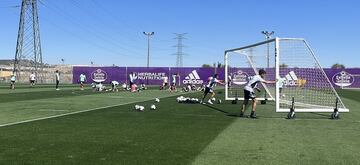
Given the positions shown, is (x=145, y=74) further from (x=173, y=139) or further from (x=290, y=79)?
(x=173, y=139)

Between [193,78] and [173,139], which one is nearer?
[173,139]

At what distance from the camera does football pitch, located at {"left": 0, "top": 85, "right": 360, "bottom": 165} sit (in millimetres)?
8875

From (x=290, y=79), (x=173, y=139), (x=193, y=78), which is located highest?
(x=193, y=78)

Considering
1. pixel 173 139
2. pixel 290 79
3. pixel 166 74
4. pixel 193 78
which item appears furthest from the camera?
pixel 166 74

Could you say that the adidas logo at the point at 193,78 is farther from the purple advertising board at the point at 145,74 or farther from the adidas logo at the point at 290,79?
the adidas logo at the point at 290,79

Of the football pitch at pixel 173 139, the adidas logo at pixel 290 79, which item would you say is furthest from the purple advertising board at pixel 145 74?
the football pitch at pixel 173 139

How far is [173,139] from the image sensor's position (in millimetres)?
11203

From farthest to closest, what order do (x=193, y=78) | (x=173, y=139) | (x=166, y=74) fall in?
(x=166, y=74), (x=193, y=78), (x=173, y=139)

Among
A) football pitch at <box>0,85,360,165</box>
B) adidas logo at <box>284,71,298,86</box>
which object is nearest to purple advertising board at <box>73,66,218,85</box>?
adidas logo at <box>284,71,298,86</box>

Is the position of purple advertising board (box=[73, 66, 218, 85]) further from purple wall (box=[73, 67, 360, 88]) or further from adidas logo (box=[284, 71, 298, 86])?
adidas logo (box=[284, 71, 298, 86])

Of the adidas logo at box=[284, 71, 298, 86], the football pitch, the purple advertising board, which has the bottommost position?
the football pitch

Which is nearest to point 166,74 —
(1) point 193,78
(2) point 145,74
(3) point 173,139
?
(2) point 145,74

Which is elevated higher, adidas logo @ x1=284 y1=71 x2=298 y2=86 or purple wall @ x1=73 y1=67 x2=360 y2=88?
purple wall @ x1=73 y1=67 x2=360 y2=88

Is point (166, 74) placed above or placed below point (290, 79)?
above
